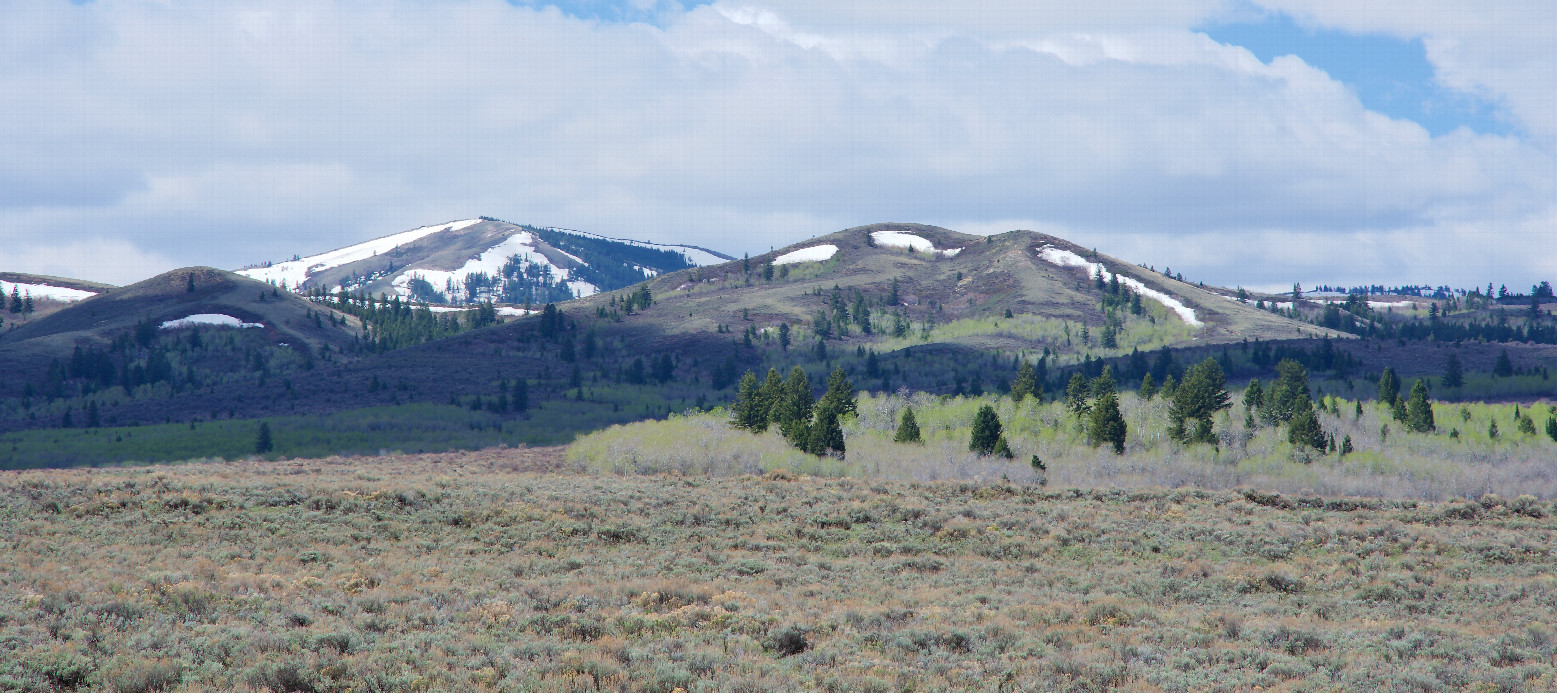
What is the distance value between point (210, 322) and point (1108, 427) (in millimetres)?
183214

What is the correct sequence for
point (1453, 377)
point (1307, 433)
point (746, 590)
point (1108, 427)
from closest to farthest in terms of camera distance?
point (746, 590) → point (1307, 433) → point (1108, 427) → point (1453, 377)

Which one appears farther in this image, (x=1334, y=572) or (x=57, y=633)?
(x=1334, y=572)

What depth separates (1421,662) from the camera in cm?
1667

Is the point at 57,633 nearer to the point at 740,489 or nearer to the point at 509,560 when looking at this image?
the point at 509,560

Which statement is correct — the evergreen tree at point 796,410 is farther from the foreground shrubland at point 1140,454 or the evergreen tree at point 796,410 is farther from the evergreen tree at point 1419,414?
the evergreen tree at point 1419,414

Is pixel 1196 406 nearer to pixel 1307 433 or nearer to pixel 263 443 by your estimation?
pixel 1307 433

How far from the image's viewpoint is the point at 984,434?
7069 cm

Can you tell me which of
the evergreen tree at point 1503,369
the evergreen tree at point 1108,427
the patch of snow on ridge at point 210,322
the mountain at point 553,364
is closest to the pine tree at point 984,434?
the evergreen tree at point 1108,427

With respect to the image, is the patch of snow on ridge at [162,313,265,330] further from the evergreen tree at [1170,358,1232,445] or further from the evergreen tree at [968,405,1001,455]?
the evergreen tree at [1170,358,1232,445]

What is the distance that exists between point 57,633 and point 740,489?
105 ft

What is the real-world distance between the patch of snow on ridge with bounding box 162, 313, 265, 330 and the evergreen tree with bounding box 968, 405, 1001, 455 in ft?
549

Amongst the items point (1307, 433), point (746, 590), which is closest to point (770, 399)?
point (1307, 433)

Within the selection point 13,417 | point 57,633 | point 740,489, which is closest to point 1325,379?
point 740,489

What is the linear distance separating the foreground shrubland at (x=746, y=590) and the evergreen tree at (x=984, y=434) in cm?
2353
